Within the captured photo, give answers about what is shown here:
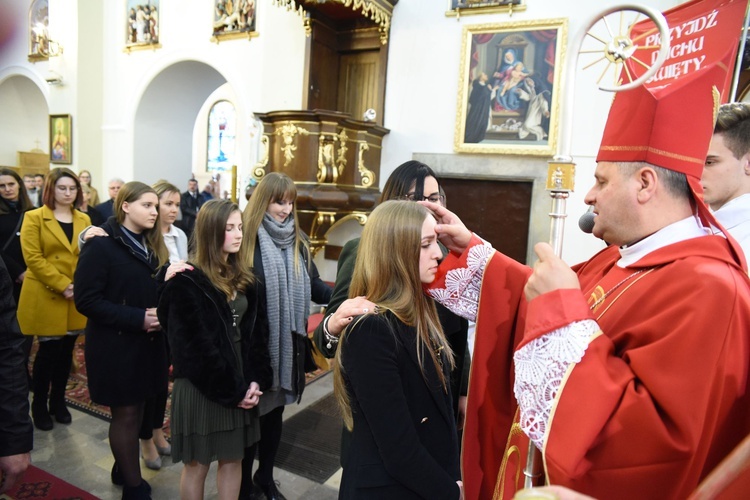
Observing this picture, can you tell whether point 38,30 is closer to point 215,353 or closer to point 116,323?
point 116,323

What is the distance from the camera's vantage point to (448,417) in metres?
1.46

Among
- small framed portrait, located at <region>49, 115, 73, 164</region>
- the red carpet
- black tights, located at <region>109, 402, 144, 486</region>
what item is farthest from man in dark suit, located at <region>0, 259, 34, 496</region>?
small framed portrait, located at <region>49, 115, 73, 164</region>

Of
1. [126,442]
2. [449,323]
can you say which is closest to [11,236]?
[126,442]

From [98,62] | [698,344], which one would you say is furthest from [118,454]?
[98,62]

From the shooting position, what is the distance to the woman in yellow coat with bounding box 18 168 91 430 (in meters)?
3.14

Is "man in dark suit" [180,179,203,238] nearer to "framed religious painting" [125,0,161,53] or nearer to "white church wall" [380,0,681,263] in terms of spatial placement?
"framed religious painting" [125,0,161,53]

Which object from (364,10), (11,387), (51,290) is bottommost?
(51,290)

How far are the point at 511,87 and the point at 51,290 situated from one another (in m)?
→ 4.99

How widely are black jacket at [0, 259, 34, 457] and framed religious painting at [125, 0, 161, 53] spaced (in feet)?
25.5

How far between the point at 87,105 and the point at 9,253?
6.26 meters

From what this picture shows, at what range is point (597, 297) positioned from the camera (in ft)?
3.91

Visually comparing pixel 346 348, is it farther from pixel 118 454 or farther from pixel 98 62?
pixel 98 62

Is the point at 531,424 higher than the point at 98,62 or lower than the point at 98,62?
lower

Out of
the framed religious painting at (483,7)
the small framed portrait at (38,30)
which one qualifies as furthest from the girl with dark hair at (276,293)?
the small framed portrait at (38,30)
